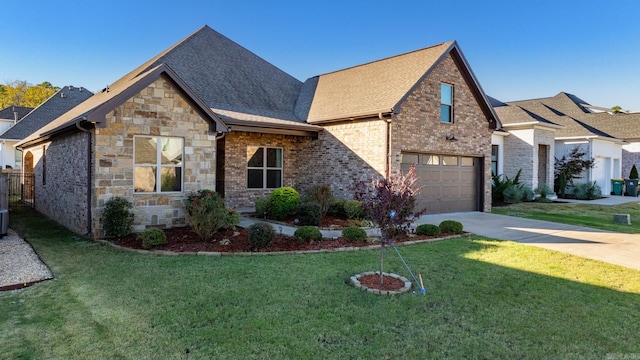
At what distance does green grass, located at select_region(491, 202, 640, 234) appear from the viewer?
1282 centimetres

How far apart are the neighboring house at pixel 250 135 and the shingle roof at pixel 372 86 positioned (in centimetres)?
7

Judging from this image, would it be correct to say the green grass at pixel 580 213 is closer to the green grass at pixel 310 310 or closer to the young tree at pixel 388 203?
the green grass at pixel 310 310

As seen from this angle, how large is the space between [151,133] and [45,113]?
78.1 ft

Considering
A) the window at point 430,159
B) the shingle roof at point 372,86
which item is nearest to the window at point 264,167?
the shingle roof at point 372,86

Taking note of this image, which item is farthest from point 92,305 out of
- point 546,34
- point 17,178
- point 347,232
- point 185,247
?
point 546,34

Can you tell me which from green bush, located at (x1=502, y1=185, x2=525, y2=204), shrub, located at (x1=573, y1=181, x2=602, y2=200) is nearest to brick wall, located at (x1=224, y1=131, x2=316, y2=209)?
green bush, located at (x1=502, y1=185, x2=525, y2=204)

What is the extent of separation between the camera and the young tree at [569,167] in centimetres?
2333

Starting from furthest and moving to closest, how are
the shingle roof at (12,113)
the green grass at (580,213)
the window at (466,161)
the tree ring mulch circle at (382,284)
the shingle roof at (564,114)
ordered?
1. the shingle roof at (12,113)
2. the shingle roof at (564,114)
3. the window at (466,161)
4. the green grass at (580,213)
5. the tree ring mulch circle at (382,284)

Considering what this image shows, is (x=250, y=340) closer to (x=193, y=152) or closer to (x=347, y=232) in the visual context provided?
(x=347, y=232)

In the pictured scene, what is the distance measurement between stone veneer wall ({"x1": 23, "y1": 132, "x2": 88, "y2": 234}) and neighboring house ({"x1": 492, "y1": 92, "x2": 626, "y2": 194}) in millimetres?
21320

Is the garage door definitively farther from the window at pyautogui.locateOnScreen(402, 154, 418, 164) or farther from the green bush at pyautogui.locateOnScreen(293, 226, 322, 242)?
the green bush at pyautogui.locateOnScreen(293, 226, 322, 242)

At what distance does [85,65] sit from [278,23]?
14.8 metres

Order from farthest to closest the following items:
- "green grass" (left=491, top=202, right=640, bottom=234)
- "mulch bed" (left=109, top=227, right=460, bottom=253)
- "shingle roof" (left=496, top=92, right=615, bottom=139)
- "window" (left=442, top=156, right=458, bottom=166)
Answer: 1. "shingle roof" (left=496, top=92, right=615, bottom=139)
2. "window" (left=442, top=156, right=458, bottom=166)
3. "green grass" (left=491, top=202, right=640, bottom=234)
4. "mulch bed" (left=109, top=227, right=460, bottom=253)

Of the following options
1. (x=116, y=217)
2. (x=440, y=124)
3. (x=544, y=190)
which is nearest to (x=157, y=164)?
(x=116, y=217)
